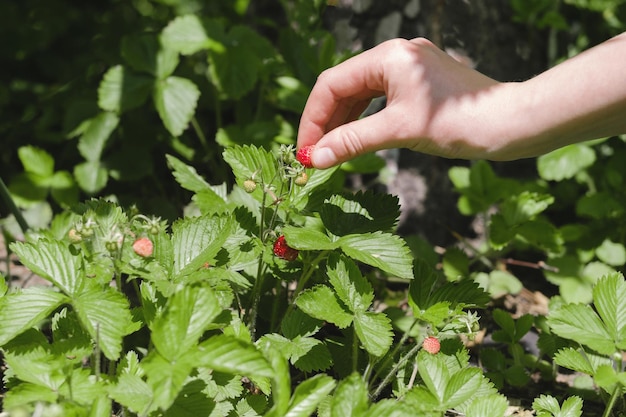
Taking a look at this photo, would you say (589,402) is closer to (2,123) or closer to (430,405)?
(430,405)

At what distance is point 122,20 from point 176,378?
85.2 inches

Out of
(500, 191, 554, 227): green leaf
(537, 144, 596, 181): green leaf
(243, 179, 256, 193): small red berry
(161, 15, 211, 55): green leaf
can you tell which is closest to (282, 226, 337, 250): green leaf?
(243, 179, 256, 193): small red berry

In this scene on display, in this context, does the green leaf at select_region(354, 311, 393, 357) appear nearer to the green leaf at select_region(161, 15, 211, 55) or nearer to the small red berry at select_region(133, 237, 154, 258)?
the small red berry at select_region(133, 237, 154, 258)

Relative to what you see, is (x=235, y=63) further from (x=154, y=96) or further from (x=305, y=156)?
(x=305, y=156)

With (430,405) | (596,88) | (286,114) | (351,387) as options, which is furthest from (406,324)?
(286,114)

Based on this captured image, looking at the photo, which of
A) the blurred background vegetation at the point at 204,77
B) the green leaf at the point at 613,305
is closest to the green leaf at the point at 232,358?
the green leaf at the point at 613,305

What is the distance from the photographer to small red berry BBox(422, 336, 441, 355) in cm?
156

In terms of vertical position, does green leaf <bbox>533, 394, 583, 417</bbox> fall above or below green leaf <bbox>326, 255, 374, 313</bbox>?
below

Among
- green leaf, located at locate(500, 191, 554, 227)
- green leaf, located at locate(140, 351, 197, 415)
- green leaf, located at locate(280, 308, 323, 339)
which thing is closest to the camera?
green leaf, located at locate(140, 351, 197, 415)

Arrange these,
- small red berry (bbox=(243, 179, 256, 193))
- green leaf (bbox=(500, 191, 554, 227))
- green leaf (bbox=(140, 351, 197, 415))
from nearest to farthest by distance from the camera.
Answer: green leaf (bbox=(140, 351, 197, 415)), small red berry (bbox=(243, 179, 256, 193)), green leaf (bbox=(500, 191, 554, 227))

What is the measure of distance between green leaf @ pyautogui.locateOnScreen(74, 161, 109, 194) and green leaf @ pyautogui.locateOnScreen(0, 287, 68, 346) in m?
1.08

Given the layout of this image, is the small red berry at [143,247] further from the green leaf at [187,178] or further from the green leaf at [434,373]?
the green leaf at [434,373]

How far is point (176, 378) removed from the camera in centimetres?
120

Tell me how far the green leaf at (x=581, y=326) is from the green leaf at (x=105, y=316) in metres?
1.07
